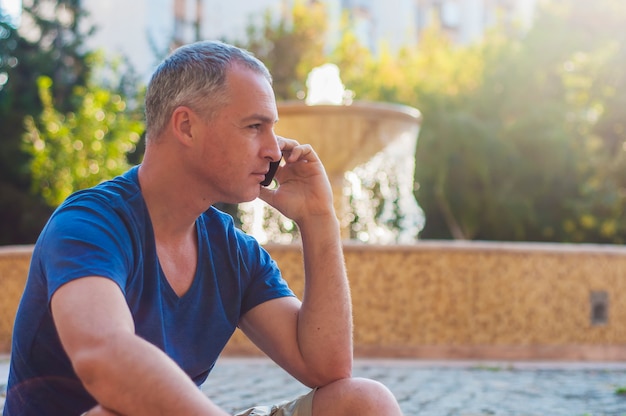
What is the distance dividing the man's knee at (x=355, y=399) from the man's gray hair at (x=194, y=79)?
738mm

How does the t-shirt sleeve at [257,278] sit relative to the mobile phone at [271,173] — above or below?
below

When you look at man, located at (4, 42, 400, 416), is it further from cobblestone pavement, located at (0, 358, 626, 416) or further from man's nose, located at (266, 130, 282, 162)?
cobblestone pavement, located at (0, 358, 626, 416)

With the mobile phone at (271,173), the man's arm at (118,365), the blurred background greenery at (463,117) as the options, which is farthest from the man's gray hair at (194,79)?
the blurred background greenery at (463,117)

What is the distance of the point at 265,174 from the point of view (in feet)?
7.88

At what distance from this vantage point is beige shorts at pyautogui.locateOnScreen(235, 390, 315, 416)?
236 centimetres

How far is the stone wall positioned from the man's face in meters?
6.32

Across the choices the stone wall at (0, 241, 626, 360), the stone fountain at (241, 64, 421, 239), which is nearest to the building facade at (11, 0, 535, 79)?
the stone fountain at (241, 64, 421, 239)

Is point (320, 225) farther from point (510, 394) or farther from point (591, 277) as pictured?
point (591, 277)

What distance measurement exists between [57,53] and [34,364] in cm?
2265

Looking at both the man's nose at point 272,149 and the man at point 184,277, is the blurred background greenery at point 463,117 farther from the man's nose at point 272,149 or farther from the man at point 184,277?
the man's nose at point 272,149

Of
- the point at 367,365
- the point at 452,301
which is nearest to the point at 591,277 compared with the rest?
the point at 452,301

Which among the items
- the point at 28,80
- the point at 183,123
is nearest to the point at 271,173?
the point at 183,123

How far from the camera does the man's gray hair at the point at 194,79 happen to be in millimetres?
2166

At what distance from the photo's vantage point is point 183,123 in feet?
7.18
